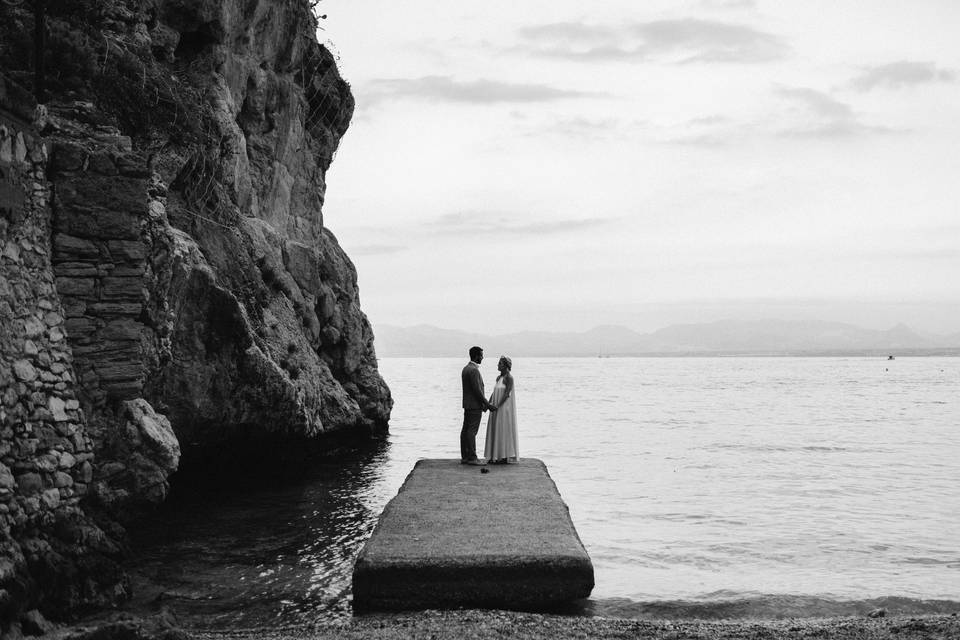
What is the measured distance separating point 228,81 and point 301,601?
1757 cm

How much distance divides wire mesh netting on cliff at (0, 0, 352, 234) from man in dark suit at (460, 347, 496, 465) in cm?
773

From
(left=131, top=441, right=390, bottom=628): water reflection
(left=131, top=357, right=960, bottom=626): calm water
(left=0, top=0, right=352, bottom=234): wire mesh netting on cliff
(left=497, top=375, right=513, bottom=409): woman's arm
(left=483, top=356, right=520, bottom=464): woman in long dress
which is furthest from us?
(left=483, top=356, right=520, bottom=464): woman in long dress

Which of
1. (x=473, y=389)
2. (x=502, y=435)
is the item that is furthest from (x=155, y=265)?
(x=502, y=435)

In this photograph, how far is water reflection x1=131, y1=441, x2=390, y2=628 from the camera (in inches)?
393

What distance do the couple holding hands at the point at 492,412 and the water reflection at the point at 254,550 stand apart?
8.85 ft

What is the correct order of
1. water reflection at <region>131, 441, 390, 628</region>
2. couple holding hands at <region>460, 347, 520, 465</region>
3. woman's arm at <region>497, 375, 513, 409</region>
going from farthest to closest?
couple holding hands at <region>460, 347, 520, 465</region> < woman's arm at <region>497, 375, 513, 409</region> < water reflection at <region>131, 441, 390, 628</region>

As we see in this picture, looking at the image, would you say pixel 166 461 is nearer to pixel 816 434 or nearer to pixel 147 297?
pixel 147 297

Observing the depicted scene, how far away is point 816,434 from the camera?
36562mm

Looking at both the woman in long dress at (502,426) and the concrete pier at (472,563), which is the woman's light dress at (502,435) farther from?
the concrete pier at (472,563)

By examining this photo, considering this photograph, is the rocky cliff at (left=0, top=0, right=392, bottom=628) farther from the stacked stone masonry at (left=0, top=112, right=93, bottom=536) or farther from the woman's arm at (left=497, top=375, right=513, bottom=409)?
the woman's arm at (left=497, top=375, right=513, bottom=409)

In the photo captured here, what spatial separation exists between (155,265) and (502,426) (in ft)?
26.2

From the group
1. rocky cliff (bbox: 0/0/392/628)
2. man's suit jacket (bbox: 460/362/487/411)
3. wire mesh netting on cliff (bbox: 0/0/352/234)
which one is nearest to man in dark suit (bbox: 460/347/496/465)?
man's suit jacket (bbox: 460/362/487/411)

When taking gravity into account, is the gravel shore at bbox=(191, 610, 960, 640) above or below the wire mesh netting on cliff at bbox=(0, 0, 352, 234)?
below

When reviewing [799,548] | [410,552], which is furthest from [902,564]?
[410,552]
